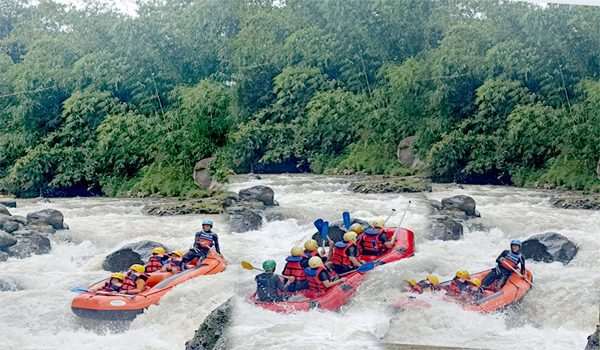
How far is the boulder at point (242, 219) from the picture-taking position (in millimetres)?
5004

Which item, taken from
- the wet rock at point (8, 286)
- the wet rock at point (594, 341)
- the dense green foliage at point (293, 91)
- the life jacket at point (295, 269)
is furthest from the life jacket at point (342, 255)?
the wet rock at point (8, 286)

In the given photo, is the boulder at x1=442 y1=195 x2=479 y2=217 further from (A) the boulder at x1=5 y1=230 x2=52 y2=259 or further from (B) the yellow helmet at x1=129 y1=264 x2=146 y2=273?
(A) the boulder at x1=5 y1=230 x2=52 y2=259

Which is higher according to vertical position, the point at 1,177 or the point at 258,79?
the point at 258,79

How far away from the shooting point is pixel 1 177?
4824mm

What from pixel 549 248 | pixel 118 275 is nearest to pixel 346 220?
pixel 549 248

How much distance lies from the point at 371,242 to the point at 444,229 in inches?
18.3

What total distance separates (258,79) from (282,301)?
1349mm

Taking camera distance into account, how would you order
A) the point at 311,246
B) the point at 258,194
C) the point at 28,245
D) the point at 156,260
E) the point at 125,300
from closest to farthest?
the point at 125,300 → the point at 28,245 → the point at 156,260 → the point at 311,246 → the point at 258,194

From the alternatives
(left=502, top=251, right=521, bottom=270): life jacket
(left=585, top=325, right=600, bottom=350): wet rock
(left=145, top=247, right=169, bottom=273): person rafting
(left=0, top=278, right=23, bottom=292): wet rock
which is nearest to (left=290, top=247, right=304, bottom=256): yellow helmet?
(left=145, top=247, right=169, bottom=273): person rafting

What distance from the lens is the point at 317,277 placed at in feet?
16.0

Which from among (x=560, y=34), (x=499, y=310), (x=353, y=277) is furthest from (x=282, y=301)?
(x=560, y=34)

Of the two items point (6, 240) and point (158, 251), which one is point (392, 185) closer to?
point (158, 251)

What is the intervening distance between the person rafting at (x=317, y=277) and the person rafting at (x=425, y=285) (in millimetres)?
489

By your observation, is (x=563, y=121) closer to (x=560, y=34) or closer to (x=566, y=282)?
(x=560, y=34)
